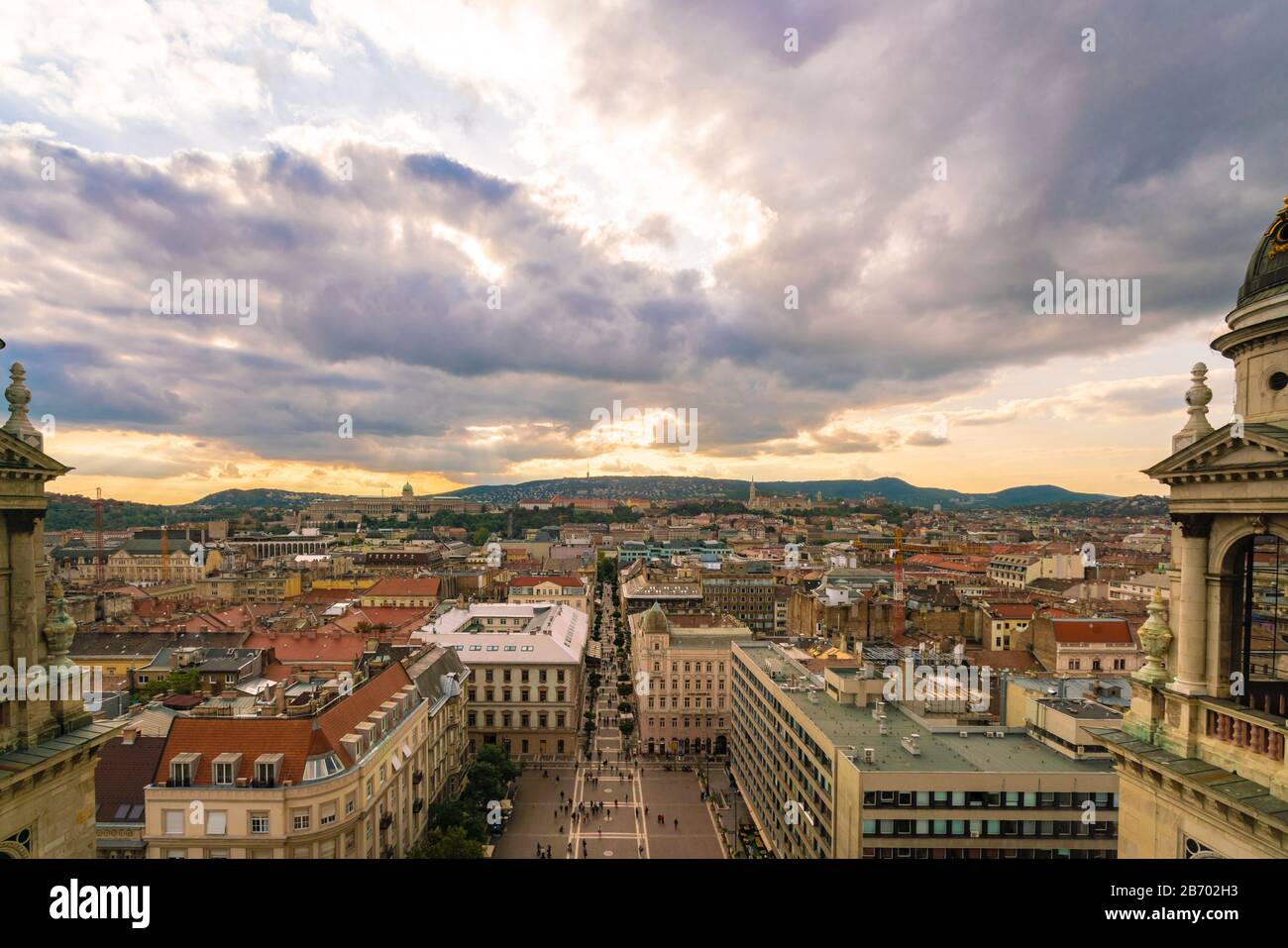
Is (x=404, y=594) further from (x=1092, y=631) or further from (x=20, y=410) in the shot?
(x=20, y=410)

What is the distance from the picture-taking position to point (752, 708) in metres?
39.2

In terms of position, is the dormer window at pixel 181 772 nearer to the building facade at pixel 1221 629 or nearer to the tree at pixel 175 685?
the tree at pixel 175 685

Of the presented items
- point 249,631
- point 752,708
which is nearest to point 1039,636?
point 752,708

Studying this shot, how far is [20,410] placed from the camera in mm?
10711

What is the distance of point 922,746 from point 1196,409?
1965cm

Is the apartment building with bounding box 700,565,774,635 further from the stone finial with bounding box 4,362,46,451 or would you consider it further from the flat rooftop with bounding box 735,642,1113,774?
the stone finial with bounding box 4,362,46,451

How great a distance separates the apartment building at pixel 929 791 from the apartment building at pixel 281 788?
54.0 feet

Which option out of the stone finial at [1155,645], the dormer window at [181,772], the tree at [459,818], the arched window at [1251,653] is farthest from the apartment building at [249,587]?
the arched window at [1251,653]

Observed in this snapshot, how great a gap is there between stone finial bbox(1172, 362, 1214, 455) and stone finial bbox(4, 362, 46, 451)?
674 inches

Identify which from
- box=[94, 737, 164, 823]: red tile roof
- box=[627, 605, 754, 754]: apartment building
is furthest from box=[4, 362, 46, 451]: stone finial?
box=[627, 605, 754, 754]: apartment building
